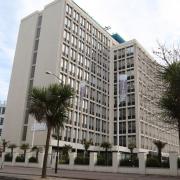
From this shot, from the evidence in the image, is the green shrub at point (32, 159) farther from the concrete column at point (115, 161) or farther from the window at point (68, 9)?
the window at point (68, 9)

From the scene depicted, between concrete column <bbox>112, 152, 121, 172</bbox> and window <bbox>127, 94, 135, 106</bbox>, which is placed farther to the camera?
window <bbox>127, 94, 135, 106</bbox>

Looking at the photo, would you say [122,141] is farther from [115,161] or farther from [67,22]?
[115,161]

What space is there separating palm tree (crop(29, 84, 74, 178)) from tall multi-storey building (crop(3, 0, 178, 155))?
31182 millimetres

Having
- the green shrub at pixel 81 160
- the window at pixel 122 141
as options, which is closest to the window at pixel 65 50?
the window at pixel 122 141

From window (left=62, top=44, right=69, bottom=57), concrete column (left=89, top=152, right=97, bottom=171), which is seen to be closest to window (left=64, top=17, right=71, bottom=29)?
window (left=62, top=44, right=69, bottom=57)

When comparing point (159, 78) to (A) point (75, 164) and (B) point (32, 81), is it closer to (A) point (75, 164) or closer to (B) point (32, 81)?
(A) point (75, 164)

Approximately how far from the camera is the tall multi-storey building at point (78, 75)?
59.5 m

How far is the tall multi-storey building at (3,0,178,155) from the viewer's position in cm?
5947

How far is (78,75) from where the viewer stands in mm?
64750

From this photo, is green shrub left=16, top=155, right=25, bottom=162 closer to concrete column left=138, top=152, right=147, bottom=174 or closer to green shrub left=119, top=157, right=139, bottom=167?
green shrub left=119, top=157, right=139, bottom=167

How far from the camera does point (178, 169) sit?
2402 centimetres

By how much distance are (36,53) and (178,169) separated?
50.7 m

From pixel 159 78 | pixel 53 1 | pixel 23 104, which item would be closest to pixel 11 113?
pixel 23 104

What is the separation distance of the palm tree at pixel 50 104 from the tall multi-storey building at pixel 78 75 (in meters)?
31.2
